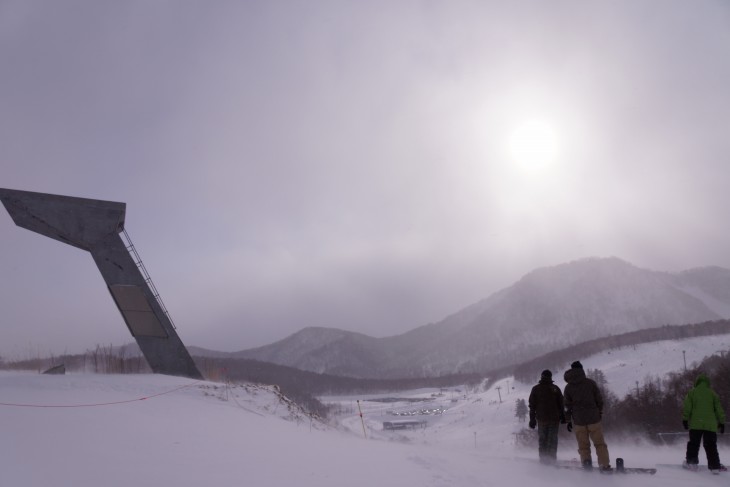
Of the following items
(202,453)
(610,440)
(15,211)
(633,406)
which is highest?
(15,211)

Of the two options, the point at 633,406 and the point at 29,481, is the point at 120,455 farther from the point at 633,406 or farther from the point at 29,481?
the point at 633,406

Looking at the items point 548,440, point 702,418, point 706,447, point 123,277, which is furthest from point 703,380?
point 123,277

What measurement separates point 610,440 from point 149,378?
1537 centimetres

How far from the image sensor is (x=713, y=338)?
160625 millimetres

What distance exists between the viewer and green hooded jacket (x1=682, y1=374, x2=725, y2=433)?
33.6ft

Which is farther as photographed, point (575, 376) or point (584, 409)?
point (575, 376)

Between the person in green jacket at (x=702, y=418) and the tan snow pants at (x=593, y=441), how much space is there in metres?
1.57

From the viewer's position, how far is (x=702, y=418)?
1030 centimetres

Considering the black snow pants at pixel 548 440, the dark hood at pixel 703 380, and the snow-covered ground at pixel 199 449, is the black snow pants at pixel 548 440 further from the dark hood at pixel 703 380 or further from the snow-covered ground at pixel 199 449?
the dark hood at pixel 703 380

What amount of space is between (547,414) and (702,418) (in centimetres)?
282

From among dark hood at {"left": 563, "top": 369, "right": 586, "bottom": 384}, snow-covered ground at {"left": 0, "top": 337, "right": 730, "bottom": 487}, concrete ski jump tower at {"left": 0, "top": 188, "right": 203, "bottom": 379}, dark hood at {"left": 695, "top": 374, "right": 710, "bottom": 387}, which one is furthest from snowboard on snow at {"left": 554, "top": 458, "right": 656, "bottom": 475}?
concrete ski jump tower at {"left": 0, "top": 188, "right": 203, "bottom": 379}

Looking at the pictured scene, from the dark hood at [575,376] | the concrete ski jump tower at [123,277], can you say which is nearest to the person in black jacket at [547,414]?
the dark hood at [575,376]

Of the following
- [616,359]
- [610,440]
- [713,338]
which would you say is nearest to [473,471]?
[610,440]

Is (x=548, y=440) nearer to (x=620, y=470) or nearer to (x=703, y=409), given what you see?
(x=620, y=470)
